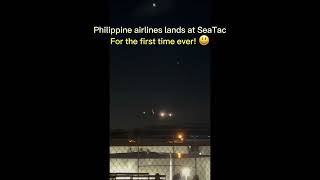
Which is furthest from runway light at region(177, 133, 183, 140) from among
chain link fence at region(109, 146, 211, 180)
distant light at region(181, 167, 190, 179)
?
distant light at region(181, 167, 190, 179)

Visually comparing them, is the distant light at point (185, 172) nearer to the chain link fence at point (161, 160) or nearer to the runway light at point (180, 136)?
the chain link fence at point (161, 160)

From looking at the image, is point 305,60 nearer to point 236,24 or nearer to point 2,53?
point 236,24

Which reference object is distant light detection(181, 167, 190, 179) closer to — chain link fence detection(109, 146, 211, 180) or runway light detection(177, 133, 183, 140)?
chain link fence detection(109, 146, 211, 180)

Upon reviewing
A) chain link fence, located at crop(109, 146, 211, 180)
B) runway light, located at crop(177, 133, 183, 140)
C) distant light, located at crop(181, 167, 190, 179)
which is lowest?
distant light, located at crop(181, 167, 190, 179)

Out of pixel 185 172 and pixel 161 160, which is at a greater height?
pixel 161 160

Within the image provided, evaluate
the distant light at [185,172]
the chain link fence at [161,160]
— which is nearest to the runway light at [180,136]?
the chain link fence at [161,160]

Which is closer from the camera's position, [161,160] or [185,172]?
[161,160]

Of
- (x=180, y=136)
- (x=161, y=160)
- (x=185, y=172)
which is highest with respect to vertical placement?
(x=180, y=136)

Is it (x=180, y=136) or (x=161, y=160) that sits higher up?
(x=180, y=136)
